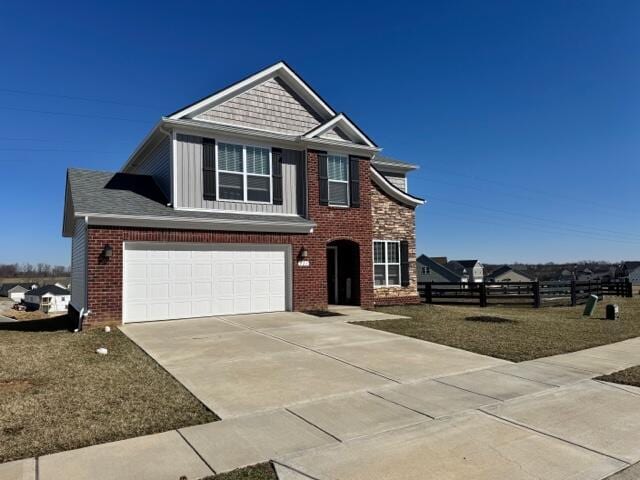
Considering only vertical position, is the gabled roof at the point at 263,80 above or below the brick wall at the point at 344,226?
above

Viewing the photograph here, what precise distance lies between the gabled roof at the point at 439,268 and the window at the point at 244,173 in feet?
163

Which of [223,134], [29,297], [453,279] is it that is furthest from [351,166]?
[29,297]

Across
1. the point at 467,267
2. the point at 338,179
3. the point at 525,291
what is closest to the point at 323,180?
the point at 338,179

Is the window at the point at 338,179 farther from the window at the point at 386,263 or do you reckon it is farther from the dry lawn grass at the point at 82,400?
the dry lawn grass at the point at 82,400

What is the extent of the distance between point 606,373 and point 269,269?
31.9 feet

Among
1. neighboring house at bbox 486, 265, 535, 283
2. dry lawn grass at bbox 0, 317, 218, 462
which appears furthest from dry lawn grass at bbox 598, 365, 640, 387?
neighboring house at bbox 486, 265, 535, 283

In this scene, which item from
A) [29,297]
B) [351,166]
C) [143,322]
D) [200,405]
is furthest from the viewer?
[29,297]

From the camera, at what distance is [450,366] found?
802 cm

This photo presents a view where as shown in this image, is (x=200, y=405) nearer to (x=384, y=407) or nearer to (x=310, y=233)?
(x=384, y=407)

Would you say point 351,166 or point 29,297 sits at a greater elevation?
point 351,166

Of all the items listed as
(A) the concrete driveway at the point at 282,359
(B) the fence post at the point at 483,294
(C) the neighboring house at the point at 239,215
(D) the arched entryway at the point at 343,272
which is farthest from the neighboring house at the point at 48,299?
(A) the concrete driveway at the point at 282,359

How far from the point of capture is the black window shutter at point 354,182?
656 inches

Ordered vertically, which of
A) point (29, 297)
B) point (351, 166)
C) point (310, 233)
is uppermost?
point (351, 166)

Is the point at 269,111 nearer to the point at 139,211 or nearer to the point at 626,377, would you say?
the point at 139,211
